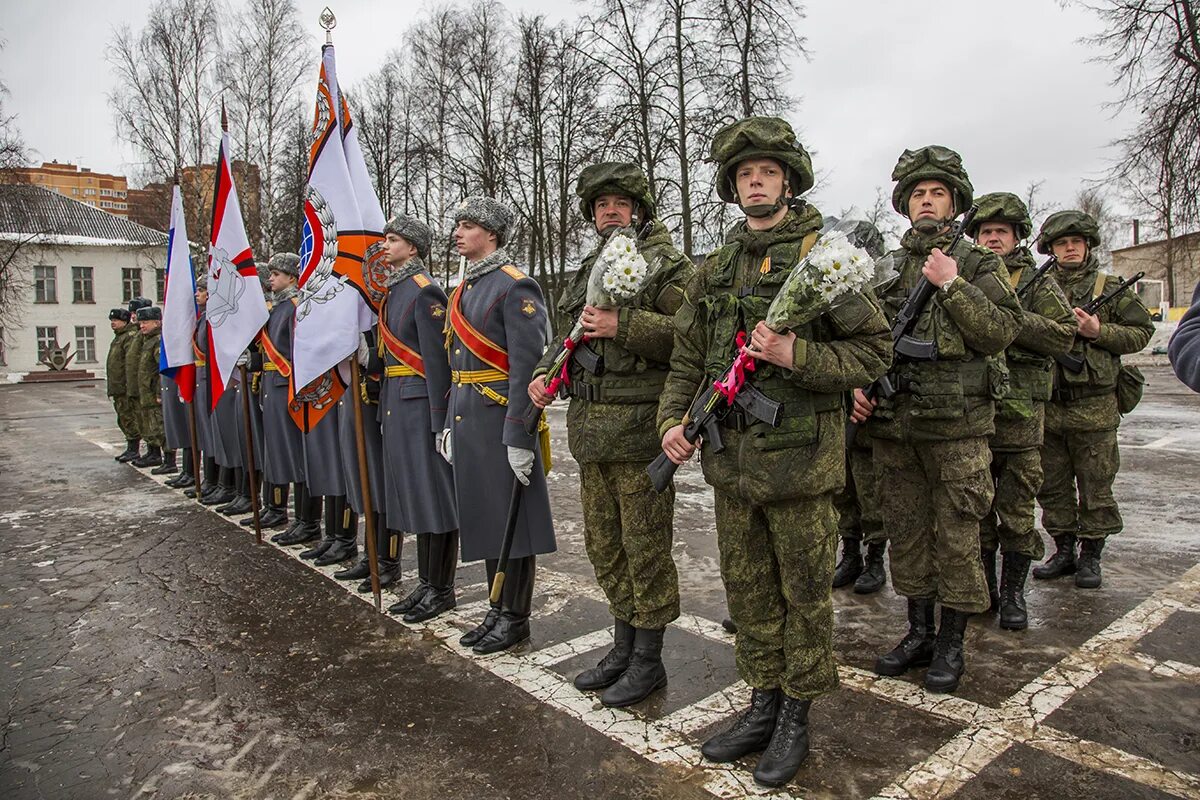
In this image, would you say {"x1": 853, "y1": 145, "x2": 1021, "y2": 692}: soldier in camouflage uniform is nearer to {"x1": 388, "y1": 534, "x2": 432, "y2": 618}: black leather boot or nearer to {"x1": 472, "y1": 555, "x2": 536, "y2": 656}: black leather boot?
{"x1": 472, "y1": 555, "x2": 536, "y2": 656}: black leather boot

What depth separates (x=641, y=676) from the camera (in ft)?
12.3

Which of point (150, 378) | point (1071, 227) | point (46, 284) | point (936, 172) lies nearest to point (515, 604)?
point (936, 172)

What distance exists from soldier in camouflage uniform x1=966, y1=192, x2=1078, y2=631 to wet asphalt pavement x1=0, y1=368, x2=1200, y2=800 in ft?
0.94

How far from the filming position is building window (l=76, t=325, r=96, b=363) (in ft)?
160

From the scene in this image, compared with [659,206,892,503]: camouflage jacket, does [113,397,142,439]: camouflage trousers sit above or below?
below

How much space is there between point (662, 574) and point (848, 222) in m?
1.70

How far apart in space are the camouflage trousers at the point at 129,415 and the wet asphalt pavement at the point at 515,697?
609 cm

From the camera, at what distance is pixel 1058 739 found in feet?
10.7

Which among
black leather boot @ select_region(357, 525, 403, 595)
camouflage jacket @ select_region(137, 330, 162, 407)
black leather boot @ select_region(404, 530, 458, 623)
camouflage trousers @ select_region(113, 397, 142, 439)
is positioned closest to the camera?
black leather boot @ select_region(404, 530, 458, 623)

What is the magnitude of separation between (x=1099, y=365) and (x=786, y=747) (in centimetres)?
366

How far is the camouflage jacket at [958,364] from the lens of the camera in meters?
3.75

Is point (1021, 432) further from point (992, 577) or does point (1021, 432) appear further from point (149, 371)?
point (149, 371)

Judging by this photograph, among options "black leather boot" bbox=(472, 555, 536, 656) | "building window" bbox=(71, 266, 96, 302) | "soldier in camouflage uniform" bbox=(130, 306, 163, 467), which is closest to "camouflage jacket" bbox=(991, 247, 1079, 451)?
"black leather boot" bbox=(472, 555, 536, 656)

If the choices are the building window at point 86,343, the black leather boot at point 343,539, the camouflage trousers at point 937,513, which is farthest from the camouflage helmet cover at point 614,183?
the building window at point 86,343
